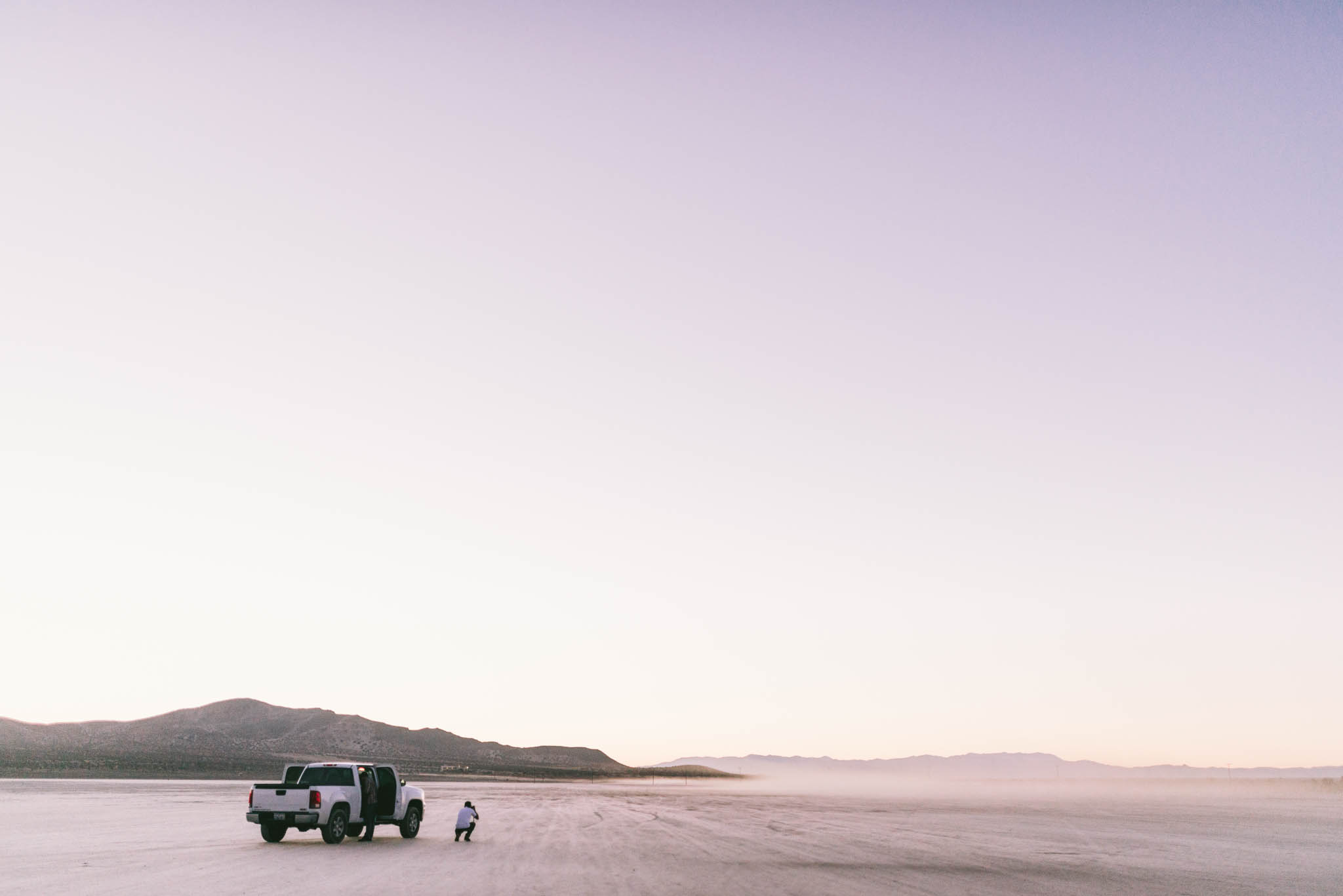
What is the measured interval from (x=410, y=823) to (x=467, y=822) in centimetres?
324

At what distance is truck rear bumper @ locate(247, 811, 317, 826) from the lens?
2906cm

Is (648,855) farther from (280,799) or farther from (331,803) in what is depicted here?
(280,799)

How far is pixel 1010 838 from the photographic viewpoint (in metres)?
38.9

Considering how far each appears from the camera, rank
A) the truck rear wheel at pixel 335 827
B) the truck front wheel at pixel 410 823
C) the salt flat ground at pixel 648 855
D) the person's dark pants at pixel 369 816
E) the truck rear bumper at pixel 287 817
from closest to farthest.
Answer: the salt flat ground at pixel 648 855 < the truck rear bumper at pixel 287 817 < the truck rear wheel at pixel 335 827 < the person's dark pants at pixel 369 816 < the truck front wheel at pixel 410 823

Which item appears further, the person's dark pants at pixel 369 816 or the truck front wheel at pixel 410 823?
the truck front wheel at pixel 410 823

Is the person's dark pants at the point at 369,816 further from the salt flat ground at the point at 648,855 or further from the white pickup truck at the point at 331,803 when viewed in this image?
the salt flat ground at the point at 648,855

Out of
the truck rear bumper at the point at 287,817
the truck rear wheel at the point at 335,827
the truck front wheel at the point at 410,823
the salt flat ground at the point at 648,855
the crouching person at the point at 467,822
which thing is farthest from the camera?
the truck front wheel at the point at 410,823

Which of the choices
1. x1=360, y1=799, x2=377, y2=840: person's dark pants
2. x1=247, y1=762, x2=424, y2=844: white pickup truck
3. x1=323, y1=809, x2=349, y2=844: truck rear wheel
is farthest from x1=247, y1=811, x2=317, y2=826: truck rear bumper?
x1=360, y1=799, x2=377, y2=840: person's dark pants

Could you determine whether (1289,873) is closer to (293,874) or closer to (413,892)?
(413,892)

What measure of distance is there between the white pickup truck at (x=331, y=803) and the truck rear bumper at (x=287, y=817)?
0.06ft

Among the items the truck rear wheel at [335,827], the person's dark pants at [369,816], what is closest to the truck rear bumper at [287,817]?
the truck rear wheel at [335,827]

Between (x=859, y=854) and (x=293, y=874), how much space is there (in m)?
16.3

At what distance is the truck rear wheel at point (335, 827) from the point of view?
29.4 meters

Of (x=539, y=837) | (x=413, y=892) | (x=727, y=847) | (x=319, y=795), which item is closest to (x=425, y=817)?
(x=539, y=837)
